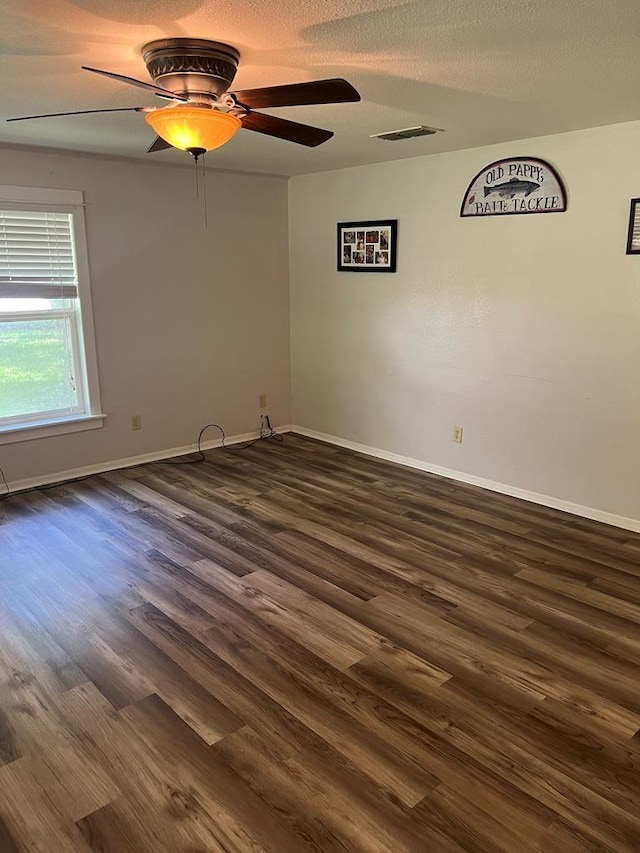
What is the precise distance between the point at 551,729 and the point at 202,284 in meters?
4.08

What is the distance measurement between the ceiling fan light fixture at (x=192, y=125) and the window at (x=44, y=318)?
232 centimetres

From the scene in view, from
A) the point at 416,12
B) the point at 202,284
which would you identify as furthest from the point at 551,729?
the point at 202,284

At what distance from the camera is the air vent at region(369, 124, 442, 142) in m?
3.59

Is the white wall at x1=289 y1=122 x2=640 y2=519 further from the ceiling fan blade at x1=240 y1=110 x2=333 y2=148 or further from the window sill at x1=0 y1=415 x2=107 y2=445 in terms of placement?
the window sill at x1=0 y1=415 x2=107 y2=445

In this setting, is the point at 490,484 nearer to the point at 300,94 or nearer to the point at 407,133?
the point at 407,133

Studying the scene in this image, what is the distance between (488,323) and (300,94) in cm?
247

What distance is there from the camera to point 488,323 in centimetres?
433

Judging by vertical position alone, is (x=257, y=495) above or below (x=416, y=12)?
below

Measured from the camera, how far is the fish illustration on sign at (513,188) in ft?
13.0

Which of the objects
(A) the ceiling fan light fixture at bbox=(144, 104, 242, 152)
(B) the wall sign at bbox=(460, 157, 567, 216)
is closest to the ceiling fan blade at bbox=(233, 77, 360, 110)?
(A) the ceiling fan light fixture at bbox=(144, 104, 242, 152)

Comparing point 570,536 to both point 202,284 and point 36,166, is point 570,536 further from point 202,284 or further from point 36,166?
point 36,166

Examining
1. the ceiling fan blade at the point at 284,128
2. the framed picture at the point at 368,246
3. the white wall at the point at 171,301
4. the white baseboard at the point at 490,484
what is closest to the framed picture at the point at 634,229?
the white baseboard at the point at 490,484

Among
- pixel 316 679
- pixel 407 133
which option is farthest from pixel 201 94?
pixel 316 679

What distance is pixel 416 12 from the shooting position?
197 centimetres
